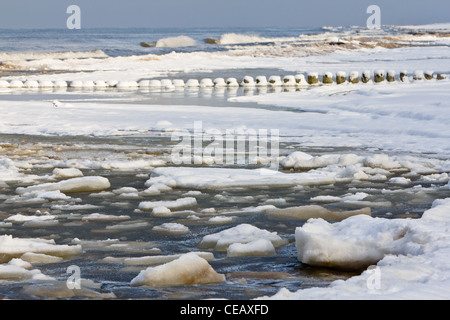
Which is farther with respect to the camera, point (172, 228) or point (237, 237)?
point (172, 228)

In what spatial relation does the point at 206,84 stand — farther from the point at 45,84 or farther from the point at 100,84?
the point at 45,84

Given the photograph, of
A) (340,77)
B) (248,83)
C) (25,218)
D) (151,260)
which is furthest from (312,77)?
(151,260)

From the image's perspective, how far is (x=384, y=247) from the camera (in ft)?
14.3

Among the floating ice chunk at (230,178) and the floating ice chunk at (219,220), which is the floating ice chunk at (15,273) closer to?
the floating ice chunk at (219,220)

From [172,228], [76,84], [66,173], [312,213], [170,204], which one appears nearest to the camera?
[172,228]

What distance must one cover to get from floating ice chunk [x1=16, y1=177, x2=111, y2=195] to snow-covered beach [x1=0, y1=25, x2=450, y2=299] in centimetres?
2

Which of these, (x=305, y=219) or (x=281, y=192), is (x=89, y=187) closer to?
(x=281, y=192)

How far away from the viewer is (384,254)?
4.32 metres

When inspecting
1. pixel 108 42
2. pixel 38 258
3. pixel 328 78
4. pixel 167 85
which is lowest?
pixel 38 258

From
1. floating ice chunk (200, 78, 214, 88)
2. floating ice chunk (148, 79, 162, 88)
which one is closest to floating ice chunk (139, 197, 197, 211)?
floating ice chunk (200, 78, 214, 88)

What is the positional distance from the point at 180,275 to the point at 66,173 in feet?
13.5

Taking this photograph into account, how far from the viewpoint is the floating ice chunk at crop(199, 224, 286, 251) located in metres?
4.97

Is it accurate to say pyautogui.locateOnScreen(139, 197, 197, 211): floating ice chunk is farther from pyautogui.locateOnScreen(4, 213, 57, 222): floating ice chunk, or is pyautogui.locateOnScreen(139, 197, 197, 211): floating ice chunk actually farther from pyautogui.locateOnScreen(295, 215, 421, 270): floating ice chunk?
pyautogui.locateOnScreen(295, 215, 421, 270): floating ice chunk

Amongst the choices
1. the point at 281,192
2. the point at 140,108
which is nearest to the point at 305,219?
the point at 281,192
